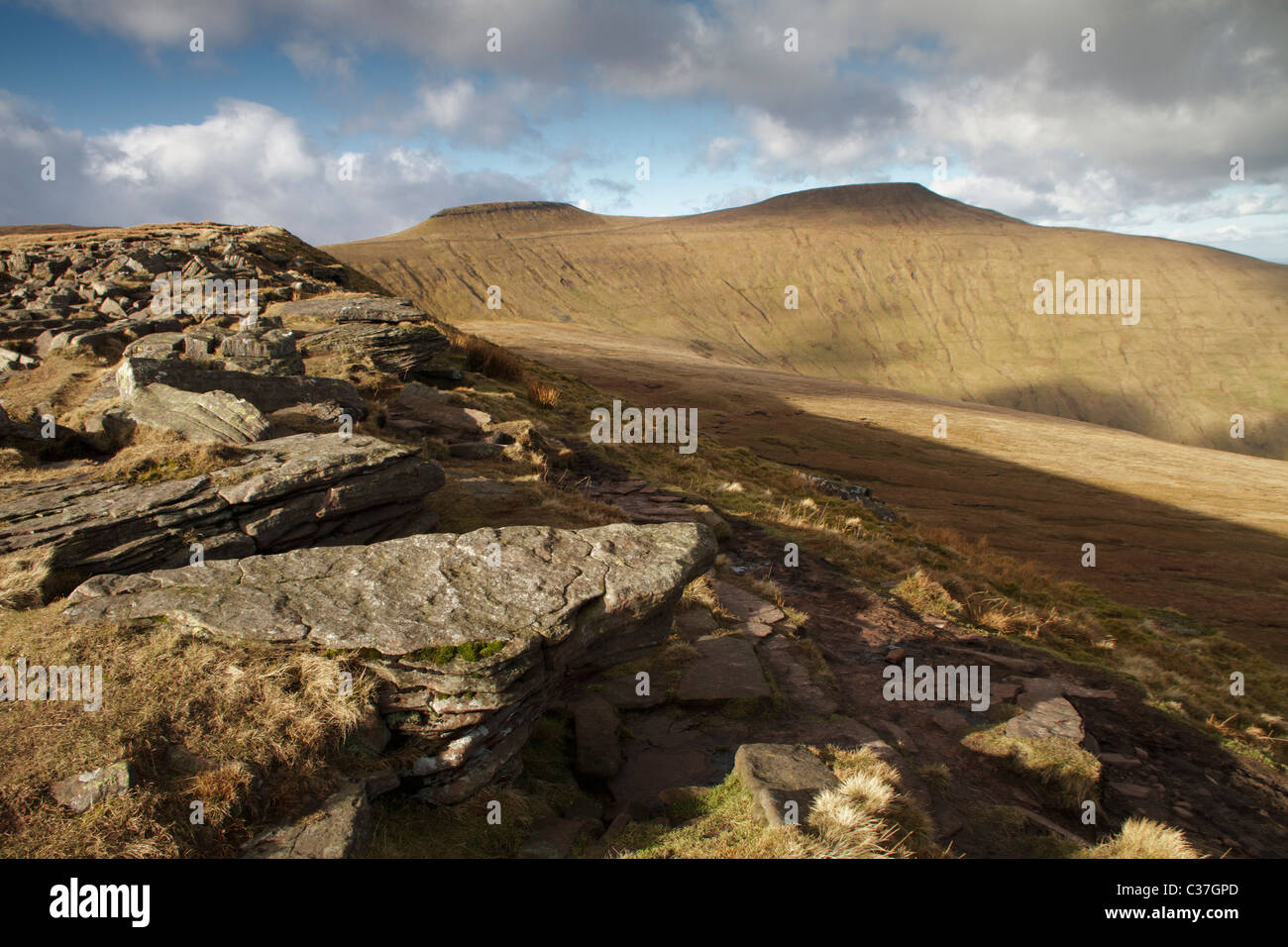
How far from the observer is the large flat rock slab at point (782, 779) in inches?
194

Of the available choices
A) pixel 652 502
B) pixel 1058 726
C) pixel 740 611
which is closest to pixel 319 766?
pixel 740 611

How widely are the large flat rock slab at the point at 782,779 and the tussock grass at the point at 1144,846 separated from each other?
2.21m

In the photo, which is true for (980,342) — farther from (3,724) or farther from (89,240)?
(3,724)

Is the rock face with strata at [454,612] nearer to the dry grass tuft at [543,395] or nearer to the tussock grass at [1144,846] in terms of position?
the tussock grass at [1144,846]

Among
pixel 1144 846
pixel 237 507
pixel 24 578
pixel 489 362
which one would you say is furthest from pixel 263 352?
pixel 1144 846

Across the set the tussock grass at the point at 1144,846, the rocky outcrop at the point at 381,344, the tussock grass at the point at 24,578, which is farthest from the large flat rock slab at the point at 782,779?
the rocky outcrop at the point at 381,344

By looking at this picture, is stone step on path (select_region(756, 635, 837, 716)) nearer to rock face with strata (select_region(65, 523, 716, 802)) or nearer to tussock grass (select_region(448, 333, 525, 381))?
rock face with strata (select_region(65, 523, 716, 802))

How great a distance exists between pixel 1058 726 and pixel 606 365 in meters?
40.9

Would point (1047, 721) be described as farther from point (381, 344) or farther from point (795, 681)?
point (381, 344)

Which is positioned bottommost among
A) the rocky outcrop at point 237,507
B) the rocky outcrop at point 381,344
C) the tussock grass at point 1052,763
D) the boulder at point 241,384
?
the tussock grass at point 1052,763

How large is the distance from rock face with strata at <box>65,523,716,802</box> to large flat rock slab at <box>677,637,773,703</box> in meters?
1.17

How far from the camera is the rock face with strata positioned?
5160mm

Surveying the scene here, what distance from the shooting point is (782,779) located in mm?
5434

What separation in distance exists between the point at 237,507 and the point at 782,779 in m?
6.01
